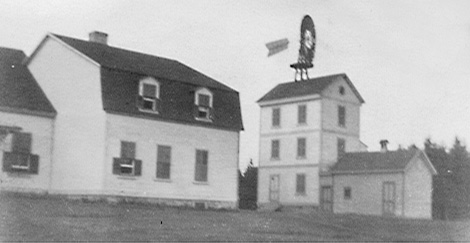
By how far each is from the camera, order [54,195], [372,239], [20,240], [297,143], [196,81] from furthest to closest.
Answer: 1. [297,143]
2. [196,81]
3. [54,195]
4. [372,239]
5. [20,240]

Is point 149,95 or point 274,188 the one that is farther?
point 274,188

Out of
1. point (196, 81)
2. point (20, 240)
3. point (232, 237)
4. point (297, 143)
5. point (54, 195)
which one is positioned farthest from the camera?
point (297, 143)

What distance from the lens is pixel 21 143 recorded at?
74.1 ft

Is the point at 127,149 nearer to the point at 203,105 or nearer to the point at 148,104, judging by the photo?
the point at 148,104

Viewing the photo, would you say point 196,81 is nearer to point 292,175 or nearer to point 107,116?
point 107,116

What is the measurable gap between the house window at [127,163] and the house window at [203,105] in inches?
108

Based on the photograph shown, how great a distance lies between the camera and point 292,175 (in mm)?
38344

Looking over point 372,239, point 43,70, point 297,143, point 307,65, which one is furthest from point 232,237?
point 297,143

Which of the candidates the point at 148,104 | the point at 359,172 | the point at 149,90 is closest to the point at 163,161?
the point at 148,104

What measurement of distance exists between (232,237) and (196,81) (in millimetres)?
11846

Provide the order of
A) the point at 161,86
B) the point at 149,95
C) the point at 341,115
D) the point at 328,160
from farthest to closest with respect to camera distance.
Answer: the point at 328,160, the point at 341,115, the point at 161,86, the point at 149,95

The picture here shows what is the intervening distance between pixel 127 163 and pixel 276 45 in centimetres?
1037

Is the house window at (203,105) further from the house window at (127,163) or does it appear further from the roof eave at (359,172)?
the roof eave at (359,172)

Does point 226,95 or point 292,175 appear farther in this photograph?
point 292,175
